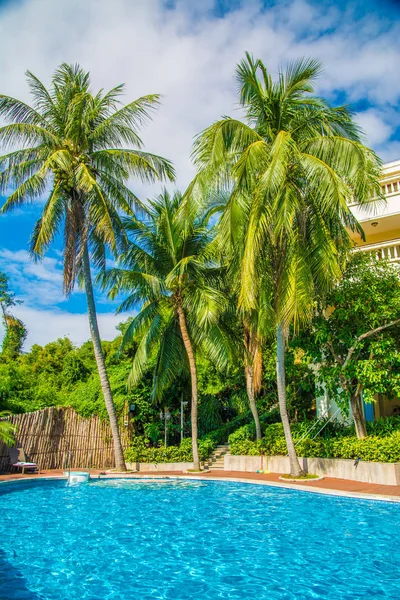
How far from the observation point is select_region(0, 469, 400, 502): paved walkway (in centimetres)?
1048

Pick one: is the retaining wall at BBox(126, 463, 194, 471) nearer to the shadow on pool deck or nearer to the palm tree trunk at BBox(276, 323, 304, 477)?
the palm tree trunk at BBox(276, 323, 304, 477)

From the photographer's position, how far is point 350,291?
1342 cm

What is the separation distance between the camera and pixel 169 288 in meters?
15.9

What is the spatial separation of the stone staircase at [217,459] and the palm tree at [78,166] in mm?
2880

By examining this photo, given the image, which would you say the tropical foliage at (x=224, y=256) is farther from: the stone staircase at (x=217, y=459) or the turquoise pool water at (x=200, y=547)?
the turquoise pool water at (x=200, y=547)

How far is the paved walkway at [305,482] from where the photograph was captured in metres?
10.5

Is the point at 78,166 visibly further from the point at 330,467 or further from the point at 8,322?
the point at 8,322

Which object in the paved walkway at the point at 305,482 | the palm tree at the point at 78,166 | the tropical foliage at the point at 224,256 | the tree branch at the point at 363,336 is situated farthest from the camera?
the palm tree at the point at 78,166

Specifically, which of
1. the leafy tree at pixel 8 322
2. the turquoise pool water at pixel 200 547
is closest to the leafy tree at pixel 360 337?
the turquoise pool water at pixel 200 547

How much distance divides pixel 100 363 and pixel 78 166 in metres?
6.17

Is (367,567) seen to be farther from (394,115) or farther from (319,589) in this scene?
(394,115)

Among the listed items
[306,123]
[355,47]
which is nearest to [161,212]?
[306,123]

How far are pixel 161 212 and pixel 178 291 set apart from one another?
2788mm

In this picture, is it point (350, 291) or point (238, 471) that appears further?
point (238, 471)
